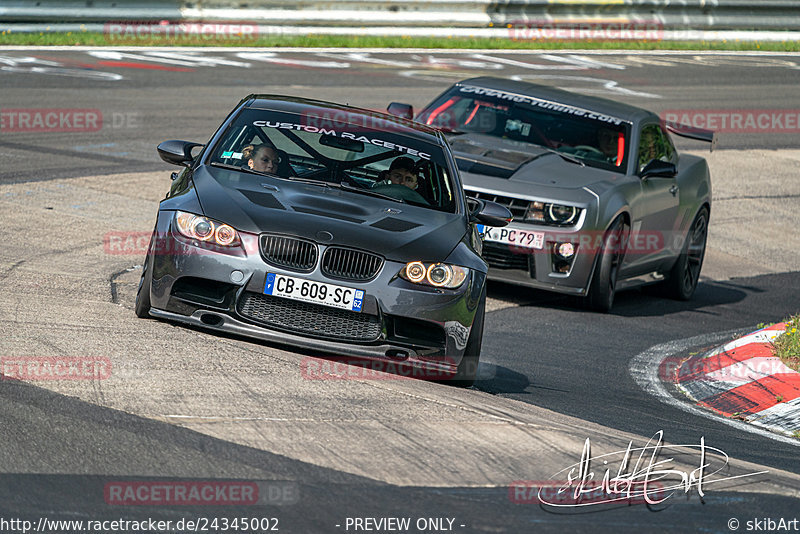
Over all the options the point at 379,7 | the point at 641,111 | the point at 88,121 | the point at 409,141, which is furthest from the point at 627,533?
the point at 379,7

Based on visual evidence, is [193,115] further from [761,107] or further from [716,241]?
[761,107]

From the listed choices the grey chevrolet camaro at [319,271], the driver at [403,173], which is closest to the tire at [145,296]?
the grey chevrolet camaro at [319,271]

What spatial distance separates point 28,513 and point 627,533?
2.11 meters

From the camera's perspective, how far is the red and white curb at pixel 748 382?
25.1 feet

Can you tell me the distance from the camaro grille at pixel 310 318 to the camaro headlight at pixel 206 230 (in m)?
0.32

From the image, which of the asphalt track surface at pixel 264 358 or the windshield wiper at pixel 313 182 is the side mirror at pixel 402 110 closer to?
the asphalt track surface at pixel 264 358

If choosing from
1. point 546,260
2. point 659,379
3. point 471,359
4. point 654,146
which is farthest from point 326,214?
point 654,146

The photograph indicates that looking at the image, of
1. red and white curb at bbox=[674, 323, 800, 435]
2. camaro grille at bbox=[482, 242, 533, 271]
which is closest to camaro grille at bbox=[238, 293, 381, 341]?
red and white curb at bbox=[674, 323, 800, 435]

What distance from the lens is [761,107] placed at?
23062mm

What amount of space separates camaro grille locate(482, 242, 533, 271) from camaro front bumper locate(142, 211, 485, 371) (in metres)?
3.28

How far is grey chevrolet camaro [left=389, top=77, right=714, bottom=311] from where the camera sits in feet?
32.6

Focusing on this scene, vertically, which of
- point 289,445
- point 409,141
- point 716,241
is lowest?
point 716,241

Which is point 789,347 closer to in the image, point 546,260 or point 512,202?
point 546,260

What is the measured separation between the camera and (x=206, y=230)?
21.9 ft
